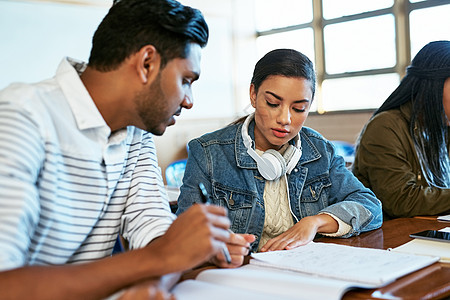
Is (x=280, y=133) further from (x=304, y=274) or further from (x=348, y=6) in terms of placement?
(x=348, y=6)

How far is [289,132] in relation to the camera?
1.89m

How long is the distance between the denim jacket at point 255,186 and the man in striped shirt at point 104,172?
0.42 meters

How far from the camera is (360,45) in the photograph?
613 centimetres

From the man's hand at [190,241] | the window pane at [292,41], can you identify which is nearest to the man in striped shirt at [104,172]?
the man's hand at [190,241]

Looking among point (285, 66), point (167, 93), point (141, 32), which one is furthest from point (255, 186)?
point (141, 32)

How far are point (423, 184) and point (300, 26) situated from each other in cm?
462

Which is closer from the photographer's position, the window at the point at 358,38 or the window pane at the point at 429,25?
the window pane at the point at 429,25

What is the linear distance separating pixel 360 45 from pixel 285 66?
455 centimetres

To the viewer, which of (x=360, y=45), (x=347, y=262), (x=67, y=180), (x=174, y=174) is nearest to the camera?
(x=67, y=180)

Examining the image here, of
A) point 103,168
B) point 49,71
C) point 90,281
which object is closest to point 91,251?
point 103,168

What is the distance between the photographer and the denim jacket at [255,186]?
70.3 inches

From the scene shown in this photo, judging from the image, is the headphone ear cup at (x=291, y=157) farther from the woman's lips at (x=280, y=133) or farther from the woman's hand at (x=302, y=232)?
the woman's hand at (x=302, y=232)

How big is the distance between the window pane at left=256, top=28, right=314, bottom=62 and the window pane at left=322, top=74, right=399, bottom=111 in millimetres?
481

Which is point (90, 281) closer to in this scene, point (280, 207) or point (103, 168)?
point (103, 168)
